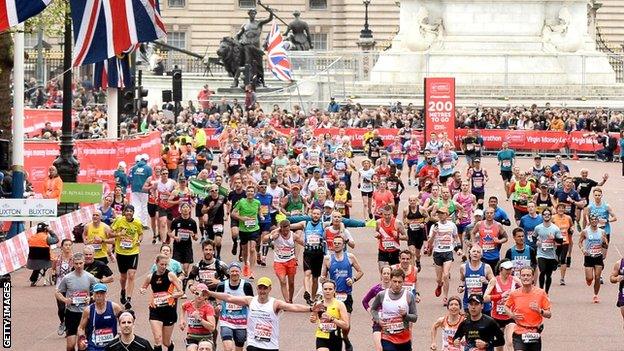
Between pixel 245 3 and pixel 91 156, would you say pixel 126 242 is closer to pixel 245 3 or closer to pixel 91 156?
Result: pixel 91 156

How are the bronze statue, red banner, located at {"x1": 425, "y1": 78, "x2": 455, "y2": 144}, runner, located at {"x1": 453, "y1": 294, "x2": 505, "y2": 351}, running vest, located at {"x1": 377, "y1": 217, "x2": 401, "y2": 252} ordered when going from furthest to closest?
the bronze statue
red banner, located at {"x1": 425, "y1": 78, "x2": 455, "y2": 144}
running vest, located at {"x1": 377, "y1": 217, "x2": 401, "y2": 252}
runner, located at {"x1": 453, "y1": 294, "x2": 505, "y2": 351}

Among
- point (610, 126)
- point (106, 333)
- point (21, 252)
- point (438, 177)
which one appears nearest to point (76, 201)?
point (21, 252)

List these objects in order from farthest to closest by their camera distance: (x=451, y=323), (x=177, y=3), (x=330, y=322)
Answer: (x=177, y=3), (x=330, y=322), (x=451, y=323)

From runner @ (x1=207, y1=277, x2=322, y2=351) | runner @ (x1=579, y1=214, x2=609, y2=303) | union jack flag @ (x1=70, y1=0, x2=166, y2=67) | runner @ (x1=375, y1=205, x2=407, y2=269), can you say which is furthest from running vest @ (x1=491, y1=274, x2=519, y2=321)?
union jack flag @ (x1=70, y1=0, x2=166, y2=67)

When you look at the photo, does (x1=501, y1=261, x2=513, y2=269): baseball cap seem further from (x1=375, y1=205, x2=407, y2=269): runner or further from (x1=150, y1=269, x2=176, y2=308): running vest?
(x1=375, y1=205, x2=407, y2=269): runner

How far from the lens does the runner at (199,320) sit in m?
20.9

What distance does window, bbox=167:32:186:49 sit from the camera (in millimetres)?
92750

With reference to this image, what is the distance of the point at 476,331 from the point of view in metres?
19.9

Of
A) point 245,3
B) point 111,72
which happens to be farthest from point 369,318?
point 245,3

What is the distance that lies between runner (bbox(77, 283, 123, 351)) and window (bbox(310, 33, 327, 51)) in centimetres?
7221

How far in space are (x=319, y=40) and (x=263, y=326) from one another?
73400mm

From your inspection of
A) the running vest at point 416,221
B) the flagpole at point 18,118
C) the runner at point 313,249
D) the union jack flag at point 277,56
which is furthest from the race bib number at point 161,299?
the union jack flag at point 277,56

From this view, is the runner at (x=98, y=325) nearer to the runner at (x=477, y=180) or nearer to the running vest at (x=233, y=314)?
the running vest at (x=233, y=314)

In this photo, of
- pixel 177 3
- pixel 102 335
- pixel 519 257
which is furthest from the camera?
pixel 177 3
